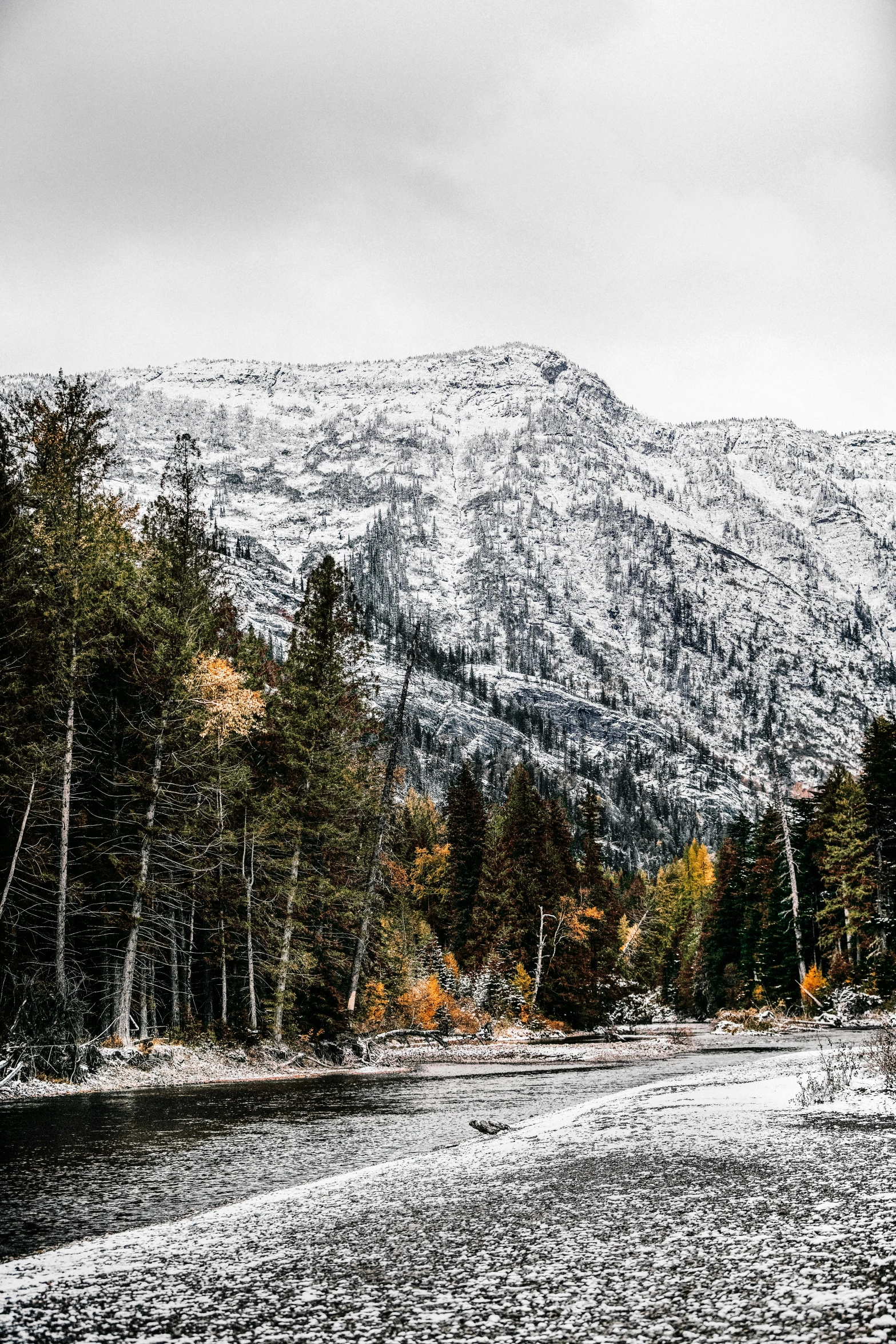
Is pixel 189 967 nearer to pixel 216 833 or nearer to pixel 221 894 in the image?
pixel 221 894

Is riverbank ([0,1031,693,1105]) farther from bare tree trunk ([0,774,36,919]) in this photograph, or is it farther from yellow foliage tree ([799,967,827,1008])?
yellow foliage tree ([799,967,827,1008])

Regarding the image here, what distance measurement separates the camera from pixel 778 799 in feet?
185

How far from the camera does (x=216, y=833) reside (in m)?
28.3

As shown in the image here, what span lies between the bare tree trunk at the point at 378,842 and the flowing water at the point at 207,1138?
11491 millimetres

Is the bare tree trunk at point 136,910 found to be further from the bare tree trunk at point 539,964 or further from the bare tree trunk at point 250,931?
the bare tree trunk at point 539,964

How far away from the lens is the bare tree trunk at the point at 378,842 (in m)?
35.8

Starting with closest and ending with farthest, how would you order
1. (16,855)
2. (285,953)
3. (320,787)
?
(16,855) → (285,953) → (320,787)

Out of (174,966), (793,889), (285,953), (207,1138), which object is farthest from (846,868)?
(207,1138)

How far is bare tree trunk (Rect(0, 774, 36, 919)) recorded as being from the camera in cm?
2094

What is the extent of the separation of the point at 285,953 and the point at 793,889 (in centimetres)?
3536

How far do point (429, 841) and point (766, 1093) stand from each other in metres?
69.2

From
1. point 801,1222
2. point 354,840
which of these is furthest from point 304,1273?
point 354,840

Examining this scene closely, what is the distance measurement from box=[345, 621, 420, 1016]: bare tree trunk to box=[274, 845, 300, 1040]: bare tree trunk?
4.38 m

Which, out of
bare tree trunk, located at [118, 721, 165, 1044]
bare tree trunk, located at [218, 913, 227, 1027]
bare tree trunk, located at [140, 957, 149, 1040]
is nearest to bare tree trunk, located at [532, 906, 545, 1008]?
bare tree trunk, located at [218, 913, 227, 1027]
